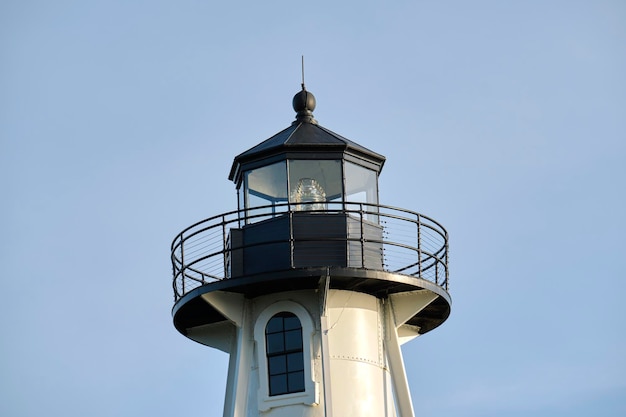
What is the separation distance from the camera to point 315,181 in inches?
1255

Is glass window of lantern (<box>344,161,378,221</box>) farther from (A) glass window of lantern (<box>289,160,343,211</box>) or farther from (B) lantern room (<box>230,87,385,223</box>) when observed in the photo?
(A) glass window of lantern (<box>289,160,343,211</box>)

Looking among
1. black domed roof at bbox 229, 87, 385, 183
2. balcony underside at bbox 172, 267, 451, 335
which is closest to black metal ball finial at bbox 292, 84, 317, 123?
black domed roof at bbox 229, 87, 385, 183

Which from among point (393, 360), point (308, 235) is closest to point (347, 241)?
point (308, 235)

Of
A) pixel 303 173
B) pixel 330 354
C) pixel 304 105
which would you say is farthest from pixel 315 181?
pixel 330 354

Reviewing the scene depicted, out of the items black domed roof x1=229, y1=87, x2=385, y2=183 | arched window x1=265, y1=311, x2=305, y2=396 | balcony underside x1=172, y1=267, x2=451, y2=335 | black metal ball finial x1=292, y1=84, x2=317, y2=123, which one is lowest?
arched window x1=265, y1=311, x2=305, y2=396

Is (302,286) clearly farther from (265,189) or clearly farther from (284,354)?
(265,189)

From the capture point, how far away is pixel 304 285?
31234 mm

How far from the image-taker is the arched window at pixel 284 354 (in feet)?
102

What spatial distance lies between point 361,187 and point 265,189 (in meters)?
1.93

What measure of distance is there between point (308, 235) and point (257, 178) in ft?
6.78

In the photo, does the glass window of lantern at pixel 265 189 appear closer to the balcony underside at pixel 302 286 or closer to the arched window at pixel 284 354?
the balcony underside at pixel 302 286

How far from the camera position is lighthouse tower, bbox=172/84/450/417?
3070cm

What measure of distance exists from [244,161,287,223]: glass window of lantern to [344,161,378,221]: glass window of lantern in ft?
4.20

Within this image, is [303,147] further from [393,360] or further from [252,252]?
[393,360]
